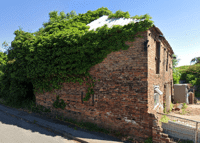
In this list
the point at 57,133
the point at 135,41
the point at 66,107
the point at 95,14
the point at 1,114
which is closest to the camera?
the point at 135,41

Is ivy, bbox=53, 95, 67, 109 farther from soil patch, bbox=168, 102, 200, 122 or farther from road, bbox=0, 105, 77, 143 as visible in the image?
soil patch, bbox=168, 102, 200, 122

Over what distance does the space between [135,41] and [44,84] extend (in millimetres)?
7561

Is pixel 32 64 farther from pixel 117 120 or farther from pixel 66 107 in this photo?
pixel 117 120

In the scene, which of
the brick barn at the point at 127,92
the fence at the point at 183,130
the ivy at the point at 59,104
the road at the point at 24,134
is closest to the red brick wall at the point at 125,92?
the brick barn at the point at 127,92

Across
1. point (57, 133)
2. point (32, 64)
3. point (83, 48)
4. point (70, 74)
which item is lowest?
point (57, 133)

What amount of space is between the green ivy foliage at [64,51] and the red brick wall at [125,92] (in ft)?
1.45

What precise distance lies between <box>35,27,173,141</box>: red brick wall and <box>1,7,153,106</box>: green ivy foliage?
443 millimetres

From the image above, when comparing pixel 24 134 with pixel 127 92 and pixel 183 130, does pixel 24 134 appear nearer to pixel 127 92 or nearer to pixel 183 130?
pixel 127 92

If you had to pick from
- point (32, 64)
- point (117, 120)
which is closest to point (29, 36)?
point (32, 64)

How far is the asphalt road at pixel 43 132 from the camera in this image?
640 cm

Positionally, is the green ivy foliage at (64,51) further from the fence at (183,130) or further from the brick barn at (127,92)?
the fence at (183,130)

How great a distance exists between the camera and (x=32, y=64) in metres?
9.77

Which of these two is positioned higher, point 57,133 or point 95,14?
point 95,14

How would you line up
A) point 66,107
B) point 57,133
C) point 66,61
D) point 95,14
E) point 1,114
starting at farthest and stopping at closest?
point 95,14 < point 1,114 < point 66,107 < point 66,61 < point 57,133
